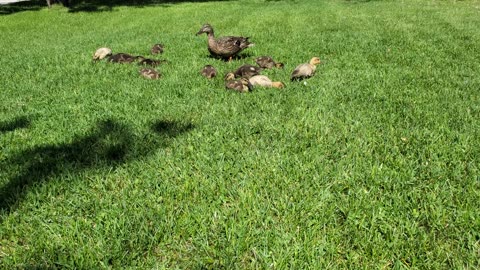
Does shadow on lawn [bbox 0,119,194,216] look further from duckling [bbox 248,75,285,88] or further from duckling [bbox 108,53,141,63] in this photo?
duckling [bbox 108,53,141,63]

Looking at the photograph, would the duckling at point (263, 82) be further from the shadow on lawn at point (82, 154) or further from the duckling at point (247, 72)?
the shadow on lawn at point (82, 154)

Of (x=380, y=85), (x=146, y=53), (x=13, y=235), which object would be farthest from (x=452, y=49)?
(x=13, y=235)

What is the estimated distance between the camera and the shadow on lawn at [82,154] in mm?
3613

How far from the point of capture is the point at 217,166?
12.6ft

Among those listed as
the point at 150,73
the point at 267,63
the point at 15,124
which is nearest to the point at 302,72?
the point at 267,63

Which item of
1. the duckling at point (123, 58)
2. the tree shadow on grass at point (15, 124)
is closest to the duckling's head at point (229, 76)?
the duckling at point (123, 58)

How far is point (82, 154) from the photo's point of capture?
4141mm

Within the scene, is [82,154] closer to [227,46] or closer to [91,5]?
[227,46]

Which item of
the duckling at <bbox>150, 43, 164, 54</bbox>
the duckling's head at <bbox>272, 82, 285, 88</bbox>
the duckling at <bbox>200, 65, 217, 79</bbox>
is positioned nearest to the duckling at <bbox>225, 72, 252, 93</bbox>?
the duckling's head at <bbox>272, 82, 285, 88</bbox>

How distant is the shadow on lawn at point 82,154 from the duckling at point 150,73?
7.76ft

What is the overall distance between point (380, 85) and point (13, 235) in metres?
5.50

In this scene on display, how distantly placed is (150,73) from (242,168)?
405 cm

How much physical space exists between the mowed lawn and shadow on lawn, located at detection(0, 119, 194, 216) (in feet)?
0.06

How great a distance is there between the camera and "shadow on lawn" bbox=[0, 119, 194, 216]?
3.61 metres
